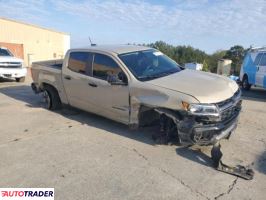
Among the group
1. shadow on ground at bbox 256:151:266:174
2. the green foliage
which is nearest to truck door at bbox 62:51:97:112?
shadow on ground at bbox 256:151:266:174

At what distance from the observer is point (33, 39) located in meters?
36.2

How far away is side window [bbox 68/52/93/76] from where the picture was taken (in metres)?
6.71

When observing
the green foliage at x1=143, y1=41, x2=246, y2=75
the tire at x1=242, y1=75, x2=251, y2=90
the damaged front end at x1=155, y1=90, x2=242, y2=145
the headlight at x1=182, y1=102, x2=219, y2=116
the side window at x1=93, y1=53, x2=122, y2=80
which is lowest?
the green foliage at x1=143, y1=41, x2=246, y2=75

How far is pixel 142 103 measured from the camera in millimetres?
5434

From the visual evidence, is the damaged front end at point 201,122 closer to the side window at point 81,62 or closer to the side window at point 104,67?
the side window at point 104,67

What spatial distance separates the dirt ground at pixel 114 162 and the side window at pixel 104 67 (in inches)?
45.0

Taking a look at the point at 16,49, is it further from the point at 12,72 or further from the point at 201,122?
the point at 201,122

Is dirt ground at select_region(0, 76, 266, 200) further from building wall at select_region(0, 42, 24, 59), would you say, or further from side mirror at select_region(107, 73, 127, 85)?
building wall at select_region(0, 42, 24, 59)

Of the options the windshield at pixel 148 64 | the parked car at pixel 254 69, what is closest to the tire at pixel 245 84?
the parked car at pixel 254 69

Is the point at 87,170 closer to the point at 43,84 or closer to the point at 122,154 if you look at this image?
the point at 122,154

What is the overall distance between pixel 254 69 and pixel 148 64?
27.7ft

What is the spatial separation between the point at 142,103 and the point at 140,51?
1.62m

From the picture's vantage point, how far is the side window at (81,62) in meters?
6.71

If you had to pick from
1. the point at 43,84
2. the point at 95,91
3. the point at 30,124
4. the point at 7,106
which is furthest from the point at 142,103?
the point at 7,106
